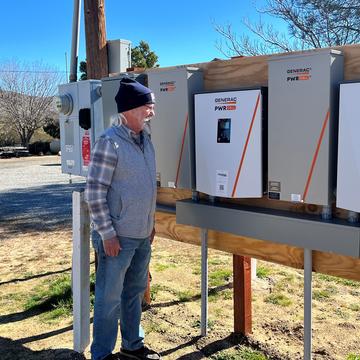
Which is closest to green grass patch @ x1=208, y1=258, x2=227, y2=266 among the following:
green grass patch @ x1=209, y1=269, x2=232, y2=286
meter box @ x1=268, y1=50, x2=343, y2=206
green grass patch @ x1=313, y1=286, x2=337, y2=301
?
green grass patch @ x1=209, y1=269, x2=232, y2=286

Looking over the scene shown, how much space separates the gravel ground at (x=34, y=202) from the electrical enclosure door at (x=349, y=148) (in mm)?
5254

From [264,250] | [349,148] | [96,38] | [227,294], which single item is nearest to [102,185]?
[264,250]

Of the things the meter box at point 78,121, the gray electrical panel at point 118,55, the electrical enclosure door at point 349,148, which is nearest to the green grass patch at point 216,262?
the meter box at point 78,121

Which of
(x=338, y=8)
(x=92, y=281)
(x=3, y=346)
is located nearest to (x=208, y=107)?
(x=3, y=346)

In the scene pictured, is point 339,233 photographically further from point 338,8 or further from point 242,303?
point 338,8

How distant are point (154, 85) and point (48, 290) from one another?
8.69 feet

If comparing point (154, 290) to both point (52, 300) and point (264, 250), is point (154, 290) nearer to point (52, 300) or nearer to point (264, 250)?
point (52, 300)

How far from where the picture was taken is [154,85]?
10.6ft

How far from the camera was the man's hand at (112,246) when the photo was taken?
9.19 feet

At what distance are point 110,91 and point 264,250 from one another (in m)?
1.63

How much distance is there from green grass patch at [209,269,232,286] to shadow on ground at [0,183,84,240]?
277 centimetres

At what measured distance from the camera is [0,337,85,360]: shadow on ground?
3506 millimetres

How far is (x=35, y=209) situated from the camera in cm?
985

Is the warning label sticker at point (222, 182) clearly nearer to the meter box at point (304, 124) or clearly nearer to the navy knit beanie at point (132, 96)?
the meter box at point (304, 124)
